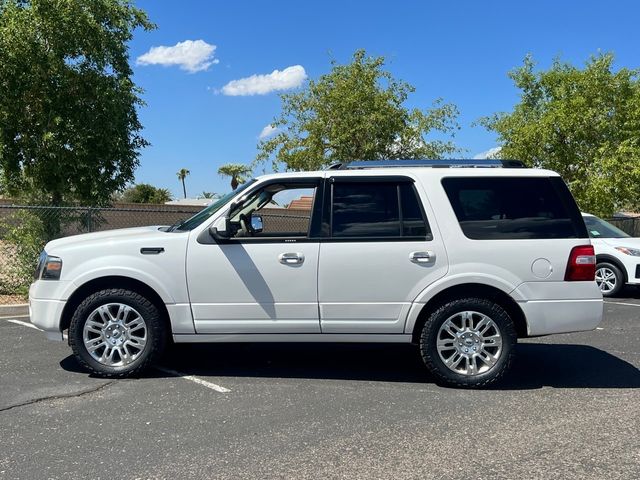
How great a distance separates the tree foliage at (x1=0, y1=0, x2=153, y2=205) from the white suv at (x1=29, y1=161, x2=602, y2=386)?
5498mm

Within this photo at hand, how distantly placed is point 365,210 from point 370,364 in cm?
174

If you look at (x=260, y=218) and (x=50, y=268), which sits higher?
(x=260, y=218)

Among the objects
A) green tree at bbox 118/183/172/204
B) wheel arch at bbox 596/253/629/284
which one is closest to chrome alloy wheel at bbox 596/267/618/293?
wheel arch at bbox 596/253/629/284

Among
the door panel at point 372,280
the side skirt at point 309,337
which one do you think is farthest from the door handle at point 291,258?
the side skirt at point 309,337

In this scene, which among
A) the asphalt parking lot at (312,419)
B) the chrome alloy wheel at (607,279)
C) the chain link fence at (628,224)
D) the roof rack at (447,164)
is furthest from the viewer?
the chain link fence at (628,224)

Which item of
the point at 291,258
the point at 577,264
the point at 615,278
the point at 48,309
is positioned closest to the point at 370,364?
the point at 291,258

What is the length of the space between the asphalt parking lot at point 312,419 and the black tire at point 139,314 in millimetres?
169

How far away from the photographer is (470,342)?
5.23m

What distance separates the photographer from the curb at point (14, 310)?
29.2ft

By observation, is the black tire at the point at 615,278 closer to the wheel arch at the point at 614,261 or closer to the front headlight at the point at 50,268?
the wheel arch at the point at 614,261

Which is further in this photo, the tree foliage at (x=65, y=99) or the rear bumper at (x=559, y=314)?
the tree foliage at (x=65, y=99)

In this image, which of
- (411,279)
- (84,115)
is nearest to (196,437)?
(411,279)

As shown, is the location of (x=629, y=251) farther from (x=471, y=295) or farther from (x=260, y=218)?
(x=260, y=218)

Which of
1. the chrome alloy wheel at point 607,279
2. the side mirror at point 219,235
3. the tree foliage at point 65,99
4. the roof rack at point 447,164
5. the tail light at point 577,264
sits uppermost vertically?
the tree foliage at point 65,99
